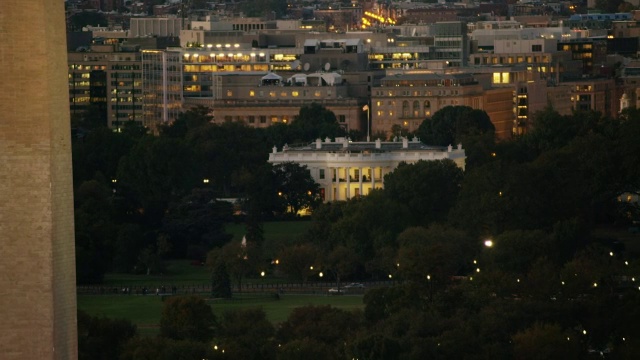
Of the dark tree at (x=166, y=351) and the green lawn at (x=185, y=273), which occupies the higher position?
the dark tree at (x=166, y=351)

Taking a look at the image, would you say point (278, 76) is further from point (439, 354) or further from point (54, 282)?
point (54, 282)

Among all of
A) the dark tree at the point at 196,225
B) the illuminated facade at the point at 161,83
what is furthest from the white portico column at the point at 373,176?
the illuminated facade at the point at 161,83

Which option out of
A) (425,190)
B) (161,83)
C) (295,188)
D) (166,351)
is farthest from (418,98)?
(166,351)

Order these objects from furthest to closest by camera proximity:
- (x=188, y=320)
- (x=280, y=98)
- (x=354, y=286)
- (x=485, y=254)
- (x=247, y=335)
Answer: (x=280, y=98) → (x=354, y=286) → (x=485, y=254) → (x=188, y=320) → (x=247, y=335)

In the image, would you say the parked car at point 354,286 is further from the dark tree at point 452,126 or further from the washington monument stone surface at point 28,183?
the washington monument stone surface at point 28,183

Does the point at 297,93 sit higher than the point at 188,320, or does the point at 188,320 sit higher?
the point at 188,320

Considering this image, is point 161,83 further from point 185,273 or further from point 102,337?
point 102,337
